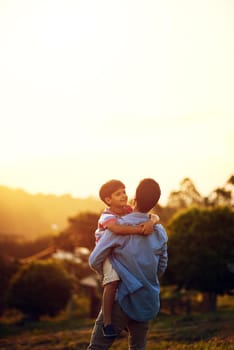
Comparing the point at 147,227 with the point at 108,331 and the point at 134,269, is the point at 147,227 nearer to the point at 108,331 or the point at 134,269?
the point at 134,269

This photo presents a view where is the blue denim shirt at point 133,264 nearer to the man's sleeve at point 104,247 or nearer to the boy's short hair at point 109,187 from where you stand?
the man's sleeve at point 104,247

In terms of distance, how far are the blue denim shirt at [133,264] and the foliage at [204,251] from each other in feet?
46.2

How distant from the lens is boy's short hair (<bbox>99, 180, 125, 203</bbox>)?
4963mm

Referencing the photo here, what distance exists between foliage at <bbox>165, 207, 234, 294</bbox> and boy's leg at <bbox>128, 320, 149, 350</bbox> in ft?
45.8

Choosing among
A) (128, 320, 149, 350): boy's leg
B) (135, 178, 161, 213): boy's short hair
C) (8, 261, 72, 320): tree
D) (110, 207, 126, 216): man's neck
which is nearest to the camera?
(135, 178, 161, 213): boy's short hair

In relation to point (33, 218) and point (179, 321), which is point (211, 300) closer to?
point (179, 321)

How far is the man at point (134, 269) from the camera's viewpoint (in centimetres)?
475

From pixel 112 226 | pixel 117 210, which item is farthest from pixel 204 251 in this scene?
pixel 112 226

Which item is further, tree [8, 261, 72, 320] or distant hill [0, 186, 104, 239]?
distant hill [0, 186, 104, 239]

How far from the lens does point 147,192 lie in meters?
4.79

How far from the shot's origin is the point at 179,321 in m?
15.1

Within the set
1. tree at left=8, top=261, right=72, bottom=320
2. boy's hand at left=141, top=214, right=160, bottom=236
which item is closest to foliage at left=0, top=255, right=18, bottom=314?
tree at left=8, top=261, right=72, bottom=320

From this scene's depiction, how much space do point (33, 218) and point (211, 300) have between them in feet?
328

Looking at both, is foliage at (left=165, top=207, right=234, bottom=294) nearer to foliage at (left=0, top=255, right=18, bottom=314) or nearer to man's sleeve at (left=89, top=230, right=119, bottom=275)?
man's sleeve at (left=89, top=230, right=119, bottom=275)
